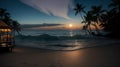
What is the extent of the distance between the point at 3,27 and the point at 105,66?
11.0m

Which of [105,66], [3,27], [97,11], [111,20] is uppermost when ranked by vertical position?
[97,11]

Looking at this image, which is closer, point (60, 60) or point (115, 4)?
point (60, 60)

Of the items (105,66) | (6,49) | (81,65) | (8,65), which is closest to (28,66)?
(8,65)

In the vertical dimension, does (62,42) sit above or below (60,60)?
above

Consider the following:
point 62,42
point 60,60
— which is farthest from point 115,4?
point 60,60

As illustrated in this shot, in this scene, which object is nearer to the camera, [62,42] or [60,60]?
[60,60]

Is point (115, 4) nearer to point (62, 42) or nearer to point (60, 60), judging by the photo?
point (62, 42)

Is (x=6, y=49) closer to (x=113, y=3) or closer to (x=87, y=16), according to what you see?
(x=113, y=3)

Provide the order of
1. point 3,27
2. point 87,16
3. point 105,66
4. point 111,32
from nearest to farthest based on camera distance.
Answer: point 105,66, point 3,27, point 111,32, point 87,16

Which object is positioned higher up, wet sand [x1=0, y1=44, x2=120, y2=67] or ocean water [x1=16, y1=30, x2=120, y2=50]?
ocean water [x1=16, y1=30, x2=120, y2=50]

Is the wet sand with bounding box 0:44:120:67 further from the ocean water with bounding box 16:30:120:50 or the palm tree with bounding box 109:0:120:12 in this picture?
the palm tree with bounding box 109:0:120:12

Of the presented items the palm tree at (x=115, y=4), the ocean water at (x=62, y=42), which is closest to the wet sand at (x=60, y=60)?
the ocean water at (x=62, y=42)

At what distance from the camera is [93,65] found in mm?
10219

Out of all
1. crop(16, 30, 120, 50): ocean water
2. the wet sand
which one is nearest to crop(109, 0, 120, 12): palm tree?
crop(16, 30, 120, 50): ocean water
